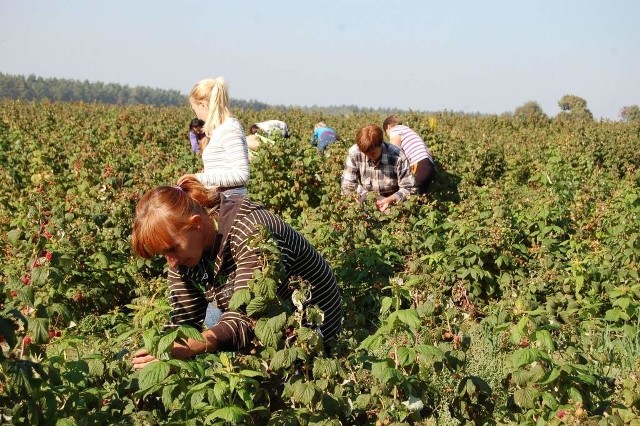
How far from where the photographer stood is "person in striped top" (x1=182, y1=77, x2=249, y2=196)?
15.5 feet

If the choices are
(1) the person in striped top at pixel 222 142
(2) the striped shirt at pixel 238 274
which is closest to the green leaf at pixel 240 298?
(2) the striped shirt at pixel 238 274

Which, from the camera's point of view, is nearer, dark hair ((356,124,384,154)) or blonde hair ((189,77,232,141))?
blonde hair ((189,77,232,141))

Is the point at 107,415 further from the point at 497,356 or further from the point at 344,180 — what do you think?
the point at 344,180

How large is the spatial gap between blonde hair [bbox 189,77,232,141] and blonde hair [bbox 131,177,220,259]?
1992 mm

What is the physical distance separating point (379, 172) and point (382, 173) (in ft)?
0.10

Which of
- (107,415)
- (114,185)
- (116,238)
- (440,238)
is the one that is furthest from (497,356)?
(114,185)

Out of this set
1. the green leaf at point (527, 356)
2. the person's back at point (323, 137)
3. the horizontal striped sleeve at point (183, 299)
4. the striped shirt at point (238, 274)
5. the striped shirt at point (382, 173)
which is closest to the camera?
the green leaf at point (527, 356)

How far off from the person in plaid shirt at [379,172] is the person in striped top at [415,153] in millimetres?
973

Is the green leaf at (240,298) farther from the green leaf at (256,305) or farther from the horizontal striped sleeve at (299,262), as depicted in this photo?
the horizontal striped sleeve at (299,262)

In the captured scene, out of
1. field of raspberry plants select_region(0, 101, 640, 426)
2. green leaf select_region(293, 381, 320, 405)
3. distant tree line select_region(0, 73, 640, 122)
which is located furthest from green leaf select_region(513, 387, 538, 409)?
distant tree line select_region(0, 73, 640, 122)

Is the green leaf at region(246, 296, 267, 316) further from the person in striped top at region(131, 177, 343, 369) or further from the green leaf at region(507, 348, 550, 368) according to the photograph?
the green leaf at region(507, 348, 550, 368)

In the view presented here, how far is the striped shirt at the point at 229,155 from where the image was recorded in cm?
472

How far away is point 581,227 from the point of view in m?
6.49

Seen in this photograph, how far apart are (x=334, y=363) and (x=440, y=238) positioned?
13.3 ft
